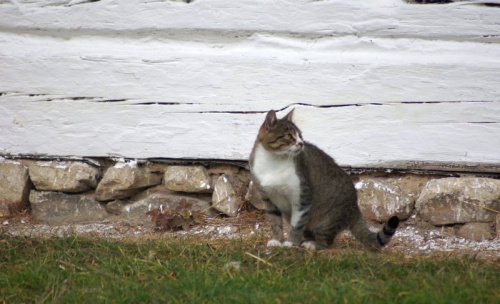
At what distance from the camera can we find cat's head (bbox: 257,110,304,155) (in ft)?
14.2

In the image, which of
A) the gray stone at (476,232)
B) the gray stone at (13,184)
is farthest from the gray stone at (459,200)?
the gray stone at (13,184)

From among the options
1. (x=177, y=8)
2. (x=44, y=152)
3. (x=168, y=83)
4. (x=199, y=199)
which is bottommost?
(x=199, y=199)

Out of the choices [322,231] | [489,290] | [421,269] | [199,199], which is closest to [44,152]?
[199,199]

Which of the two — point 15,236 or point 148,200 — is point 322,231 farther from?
point 15,236

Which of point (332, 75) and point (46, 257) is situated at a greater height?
point (332, 75)

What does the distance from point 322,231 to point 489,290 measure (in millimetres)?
1527

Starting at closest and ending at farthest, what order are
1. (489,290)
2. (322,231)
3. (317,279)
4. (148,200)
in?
(489,290) < (317,279) < (322,231) < (148,200)

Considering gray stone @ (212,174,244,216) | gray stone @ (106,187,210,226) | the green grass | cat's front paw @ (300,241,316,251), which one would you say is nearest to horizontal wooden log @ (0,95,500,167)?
gray stone @ (212,174,244,216)

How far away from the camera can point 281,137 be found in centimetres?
434

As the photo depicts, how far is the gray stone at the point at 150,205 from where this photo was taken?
5230 mm

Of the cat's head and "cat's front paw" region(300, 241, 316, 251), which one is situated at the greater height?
the cat's head

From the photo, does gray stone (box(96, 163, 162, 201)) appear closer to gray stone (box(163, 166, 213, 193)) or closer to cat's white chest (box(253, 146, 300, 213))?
gray stone (box(163, 166, 213, 193))

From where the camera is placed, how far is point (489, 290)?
3094 mm

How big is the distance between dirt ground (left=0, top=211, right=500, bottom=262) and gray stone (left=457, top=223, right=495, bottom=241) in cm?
6
